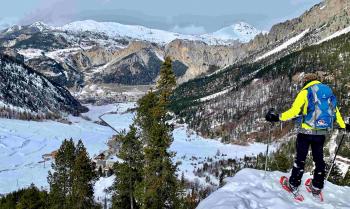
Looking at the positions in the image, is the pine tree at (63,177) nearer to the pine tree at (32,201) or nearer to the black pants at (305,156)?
the pine tree at (32,201)

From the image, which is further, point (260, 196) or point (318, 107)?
point (260, 196)

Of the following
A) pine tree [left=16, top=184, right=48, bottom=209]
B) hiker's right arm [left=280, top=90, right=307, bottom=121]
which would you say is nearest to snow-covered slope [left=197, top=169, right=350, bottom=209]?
hiker's right arm [left=280, top=90, right=307, bottom=121]

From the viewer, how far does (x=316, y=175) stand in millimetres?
23969

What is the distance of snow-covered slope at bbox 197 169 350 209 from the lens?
69.9 feet

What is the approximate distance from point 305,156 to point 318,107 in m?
2.59

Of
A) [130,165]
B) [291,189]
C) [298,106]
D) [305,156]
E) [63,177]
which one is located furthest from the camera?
[63,177]

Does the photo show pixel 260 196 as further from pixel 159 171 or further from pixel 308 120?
pixel 159 171

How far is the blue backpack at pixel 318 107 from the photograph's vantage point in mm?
22328

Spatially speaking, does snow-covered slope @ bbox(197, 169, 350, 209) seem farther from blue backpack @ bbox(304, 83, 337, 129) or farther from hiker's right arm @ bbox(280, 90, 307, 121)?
hiker's right arm @ bbox(280, 90, 307, 121)

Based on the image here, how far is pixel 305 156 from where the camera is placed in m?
23.2

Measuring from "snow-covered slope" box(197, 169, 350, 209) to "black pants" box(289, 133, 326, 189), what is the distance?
94 centimetres

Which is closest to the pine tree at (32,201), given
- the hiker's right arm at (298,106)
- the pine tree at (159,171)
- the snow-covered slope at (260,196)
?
the pine tree at (159,171)

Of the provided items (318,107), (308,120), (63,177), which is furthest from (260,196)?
(63,177)

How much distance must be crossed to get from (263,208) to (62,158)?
50421mm
